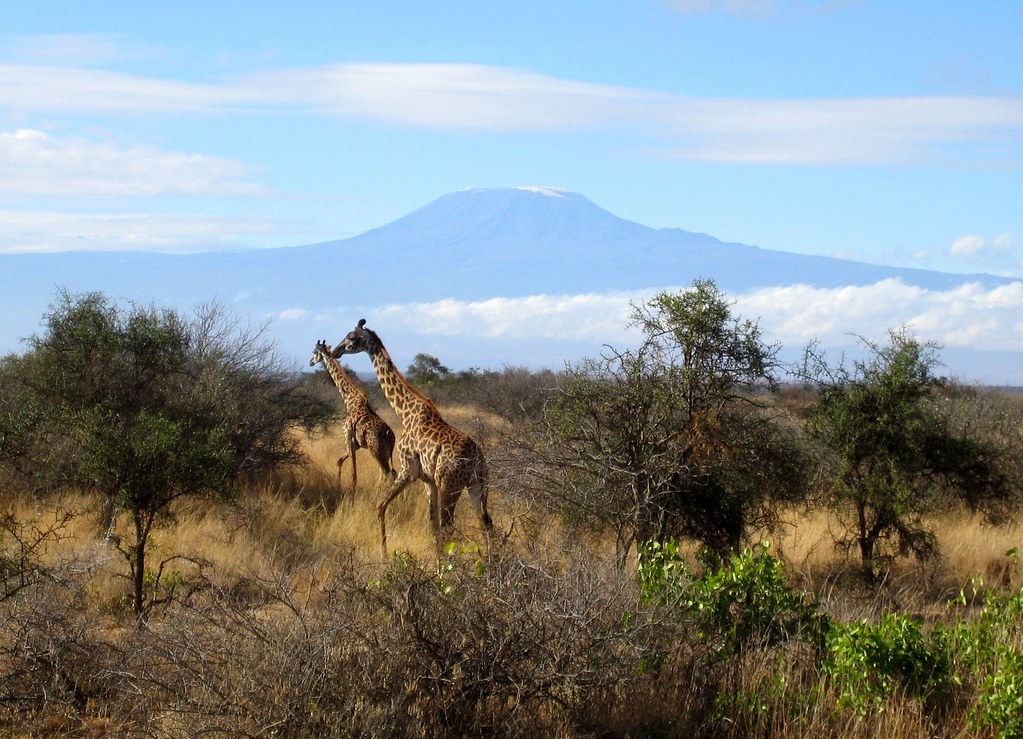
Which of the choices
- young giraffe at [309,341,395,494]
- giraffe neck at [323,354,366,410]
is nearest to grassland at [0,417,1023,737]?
young giraffe at [309,341,395,494]

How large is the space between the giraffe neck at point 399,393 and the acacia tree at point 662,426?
2.60m

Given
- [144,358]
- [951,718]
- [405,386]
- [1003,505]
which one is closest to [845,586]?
[1003,505]

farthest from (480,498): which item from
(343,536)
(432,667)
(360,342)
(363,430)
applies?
(432,667)

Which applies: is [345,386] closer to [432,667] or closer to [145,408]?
[145,408]

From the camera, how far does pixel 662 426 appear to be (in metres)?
9.03

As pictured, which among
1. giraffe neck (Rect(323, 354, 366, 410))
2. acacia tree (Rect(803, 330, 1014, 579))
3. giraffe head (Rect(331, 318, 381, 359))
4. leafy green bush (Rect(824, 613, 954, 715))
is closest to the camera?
leafy green bush (Rect(824, 613, 954, 715))

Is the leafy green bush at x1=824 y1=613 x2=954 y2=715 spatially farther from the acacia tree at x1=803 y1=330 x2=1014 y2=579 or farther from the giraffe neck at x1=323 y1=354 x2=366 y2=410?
the giraffe neck at x1=323 y1=354 x2=366 y2=410

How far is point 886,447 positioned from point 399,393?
5.09 m

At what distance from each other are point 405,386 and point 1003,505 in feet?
21.1

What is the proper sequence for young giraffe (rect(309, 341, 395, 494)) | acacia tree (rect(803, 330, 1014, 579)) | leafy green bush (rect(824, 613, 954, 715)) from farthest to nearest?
young giraffe (rect(309, 341, 395, 494)) < acacia tree (rect(803, 330, 1014, 579)) < leafy green bush (rect(824, 613, 954, 715))

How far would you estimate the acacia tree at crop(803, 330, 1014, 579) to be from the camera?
10445 mm

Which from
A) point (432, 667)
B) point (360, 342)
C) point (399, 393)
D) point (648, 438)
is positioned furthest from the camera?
point (360, 342)

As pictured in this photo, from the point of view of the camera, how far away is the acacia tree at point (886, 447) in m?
10.4

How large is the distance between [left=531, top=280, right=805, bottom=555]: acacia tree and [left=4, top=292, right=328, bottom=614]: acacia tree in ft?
9.36
